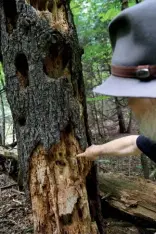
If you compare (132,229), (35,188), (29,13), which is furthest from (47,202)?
(29,13)

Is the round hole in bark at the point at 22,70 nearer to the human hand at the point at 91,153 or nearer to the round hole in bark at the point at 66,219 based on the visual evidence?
the human hand at the point at 91,153

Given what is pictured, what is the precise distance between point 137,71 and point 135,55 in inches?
3.1

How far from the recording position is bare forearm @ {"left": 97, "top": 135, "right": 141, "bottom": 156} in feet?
8.70

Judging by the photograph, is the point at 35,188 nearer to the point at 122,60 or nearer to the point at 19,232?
the point at 19,232

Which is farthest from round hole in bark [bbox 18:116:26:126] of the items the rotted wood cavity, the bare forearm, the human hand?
the bare forearm

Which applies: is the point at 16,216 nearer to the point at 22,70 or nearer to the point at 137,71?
the point at 22,70

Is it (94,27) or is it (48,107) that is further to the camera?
(94,27)

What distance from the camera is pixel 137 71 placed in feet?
4.73

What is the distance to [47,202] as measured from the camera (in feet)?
10.5

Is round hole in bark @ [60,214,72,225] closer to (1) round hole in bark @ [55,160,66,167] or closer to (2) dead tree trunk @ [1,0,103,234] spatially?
(2) dead tree trunk @ [1,0,103,234]

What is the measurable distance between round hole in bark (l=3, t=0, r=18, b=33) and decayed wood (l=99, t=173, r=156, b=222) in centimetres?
265

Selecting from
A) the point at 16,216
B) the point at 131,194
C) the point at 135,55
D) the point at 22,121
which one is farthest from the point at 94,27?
the point at 135,55

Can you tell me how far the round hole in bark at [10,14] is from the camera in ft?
10.5

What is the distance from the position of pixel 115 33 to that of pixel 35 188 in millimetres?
2098
